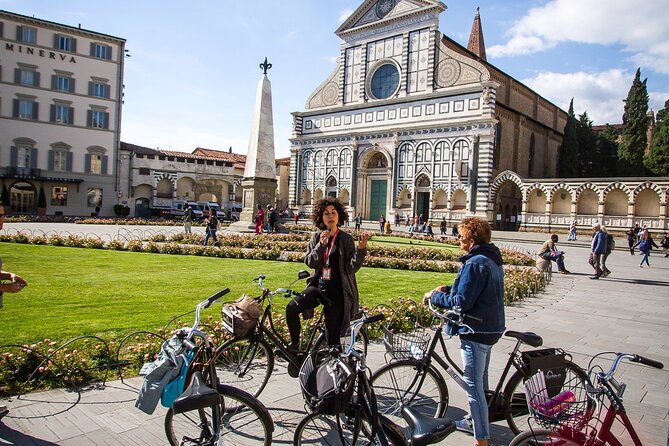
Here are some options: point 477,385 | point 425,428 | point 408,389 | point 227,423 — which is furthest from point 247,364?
point 477,385

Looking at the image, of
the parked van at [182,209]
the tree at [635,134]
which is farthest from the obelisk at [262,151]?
the tree at [635,134]

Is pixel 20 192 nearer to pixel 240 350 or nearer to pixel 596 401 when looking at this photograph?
pixel 240 350

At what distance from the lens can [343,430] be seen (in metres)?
3.69

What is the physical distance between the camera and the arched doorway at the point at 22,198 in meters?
42.8

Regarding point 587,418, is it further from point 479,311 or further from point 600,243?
point 600,243

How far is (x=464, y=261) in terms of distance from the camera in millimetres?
4184

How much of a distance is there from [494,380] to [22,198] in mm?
47914

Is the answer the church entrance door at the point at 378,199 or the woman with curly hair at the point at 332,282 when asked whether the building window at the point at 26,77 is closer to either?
the church entrance door at the point at 378,199

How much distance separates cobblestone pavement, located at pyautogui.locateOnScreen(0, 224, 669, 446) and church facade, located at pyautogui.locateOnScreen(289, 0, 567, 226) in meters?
29.2

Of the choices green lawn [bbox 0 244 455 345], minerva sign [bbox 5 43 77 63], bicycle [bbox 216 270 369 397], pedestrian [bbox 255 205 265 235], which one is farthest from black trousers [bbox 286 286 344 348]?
minerva sign [bbox 5 43 77 63]

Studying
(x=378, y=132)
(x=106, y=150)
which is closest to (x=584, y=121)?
(x=378, y=132)

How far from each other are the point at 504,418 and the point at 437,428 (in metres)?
0.97

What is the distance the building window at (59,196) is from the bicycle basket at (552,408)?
48.4 meters

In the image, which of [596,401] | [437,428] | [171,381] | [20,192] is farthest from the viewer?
[20,192]
